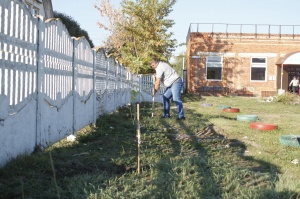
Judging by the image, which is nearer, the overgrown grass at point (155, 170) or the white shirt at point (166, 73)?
the overgrown grass at point (155, 170)

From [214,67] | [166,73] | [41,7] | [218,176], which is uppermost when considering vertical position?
[41,7]

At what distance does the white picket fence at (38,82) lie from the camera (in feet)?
12.5

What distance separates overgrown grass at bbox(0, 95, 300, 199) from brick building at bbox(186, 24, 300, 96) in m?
24.8

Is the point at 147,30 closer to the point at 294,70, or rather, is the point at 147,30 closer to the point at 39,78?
the point at 294,70

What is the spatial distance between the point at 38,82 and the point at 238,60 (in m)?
27.9

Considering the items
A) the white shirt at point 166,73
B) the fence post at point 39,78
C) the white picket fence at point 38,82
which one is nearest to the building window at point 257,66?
the white shirt at point 166,73

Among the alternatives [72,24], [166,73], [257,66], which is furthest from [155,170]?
[257,66]

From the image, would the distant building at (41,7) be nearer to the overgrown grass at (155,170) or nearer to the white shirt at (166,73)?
the white shirt at (166,73)

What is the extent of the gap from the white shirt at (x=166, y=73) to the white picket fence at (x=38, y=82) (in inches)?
98.9

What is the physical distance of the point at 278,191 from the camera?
3301 millimetres

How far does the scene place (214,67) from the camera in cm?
3136

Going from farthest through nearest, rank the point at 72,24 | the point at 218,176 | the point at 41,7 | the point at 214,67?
1. the point at 214,67
2. the point at 72,24
3. the point at 41,7
4. the point at 218,176

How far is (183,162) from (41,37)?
2251 millimetres

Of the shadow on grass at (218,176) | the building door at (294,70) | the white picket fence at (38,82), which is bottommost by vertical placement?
the shadow on grass at (218,176)
